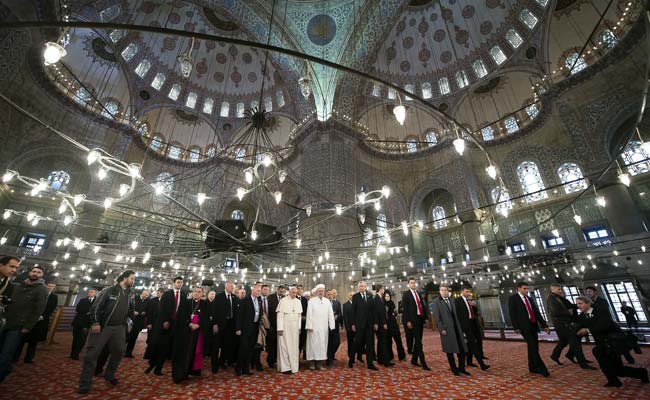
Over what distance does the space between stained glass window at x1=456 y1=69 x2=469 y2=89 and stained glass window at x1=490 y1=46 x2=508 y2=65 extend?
1.63 m

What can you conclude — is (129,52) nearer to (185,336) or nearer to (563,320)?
(185,336)

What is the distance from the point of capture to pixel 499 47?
1528 cm

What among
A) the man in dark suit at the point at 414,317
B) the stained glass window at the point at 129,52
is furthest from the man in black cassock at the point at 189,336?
the stained glass window at the point at 129,52

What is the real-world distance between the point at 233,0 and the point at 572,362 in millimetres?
18629

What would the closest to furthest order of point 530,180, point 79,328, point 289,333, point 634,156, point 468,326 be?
point 289,333, point 468,326, point 79,328, point 634,156, point 530,180

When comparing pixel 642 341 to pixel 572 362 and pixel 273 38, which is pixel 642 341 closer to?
pixel 572 362

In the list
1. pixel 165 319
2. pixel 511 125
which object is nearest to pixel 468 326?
pixel 165 319

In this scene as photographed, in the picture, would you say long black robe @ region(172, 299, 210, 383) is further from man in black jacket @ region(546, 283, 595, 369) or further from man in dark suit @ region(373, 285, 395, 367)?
man in black jacket @ region(546, 283, 595, 369)

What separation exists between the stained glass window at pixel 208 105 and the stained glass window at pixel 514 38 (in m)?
18.6

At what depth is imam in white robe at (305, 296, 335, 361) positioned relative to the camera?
14.9ft

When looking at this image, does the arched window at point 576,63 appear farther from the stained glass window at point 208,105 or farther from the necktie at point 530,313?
the stained glass window at point 208,105

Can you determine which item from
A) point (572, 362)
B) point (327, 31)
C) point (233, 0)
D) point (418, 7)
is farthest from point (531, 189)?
point (233, 0)

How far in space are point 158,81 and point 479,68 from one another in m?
19.8

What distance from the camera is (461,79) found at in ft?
54.9
